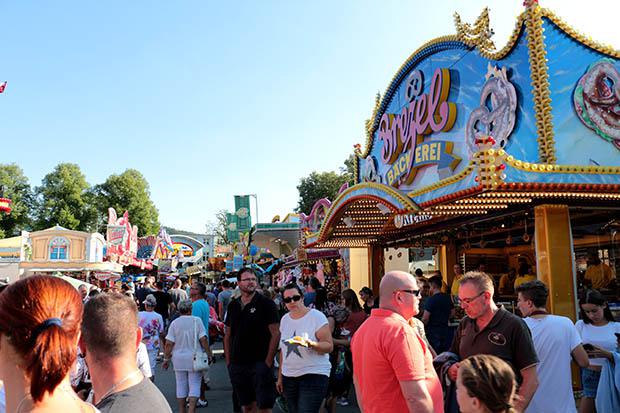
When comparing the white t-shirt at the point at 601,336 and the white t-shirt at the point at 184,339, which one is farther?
the white t-shirt at the point at 184,339

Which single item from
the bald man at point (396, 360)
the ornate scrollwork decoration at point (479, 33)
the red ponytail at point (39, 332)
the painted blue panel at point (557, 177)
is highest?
the ornate scrollwork decoration at point (479, 33)

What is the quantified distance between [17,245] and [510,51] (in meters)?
39.6

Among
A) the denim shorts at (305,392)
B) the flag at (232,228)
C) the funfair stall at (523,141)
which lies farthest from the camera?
the flag at (232,228)

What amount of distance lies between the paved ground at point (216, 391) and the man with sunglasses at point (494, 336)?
4.74m

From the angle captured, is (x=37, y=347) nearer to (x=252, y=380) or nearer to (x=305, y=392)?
(x=305, y=392)

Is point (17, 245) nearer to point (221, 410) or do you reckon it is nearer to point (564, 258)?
point (221, 410)

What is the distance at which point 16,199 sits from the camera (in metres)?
58.0

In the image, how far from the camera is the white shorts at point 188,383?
7195mm

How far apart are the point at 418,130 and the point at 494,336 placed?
7.68m

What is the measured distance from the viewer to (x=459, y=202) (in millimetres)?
8734

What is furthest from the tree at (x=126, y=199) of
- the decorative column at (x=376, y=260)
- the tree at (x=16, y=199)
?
the decorative column at (x=376, y=260)

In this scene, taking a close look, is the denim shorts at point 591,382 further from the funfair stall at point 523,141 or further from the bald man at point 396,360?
the bald man at point 396,360

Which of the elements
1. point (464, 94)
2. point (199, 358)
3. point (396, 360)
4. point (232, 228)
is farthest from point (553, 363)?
point (232, 228)

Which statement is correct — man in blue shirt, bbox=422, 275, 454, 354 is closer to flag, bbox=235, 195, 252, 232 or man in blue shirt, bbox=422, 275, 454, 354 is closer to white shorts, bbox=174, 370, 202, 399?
white shorts, bbox=174, 370, 202, 399
